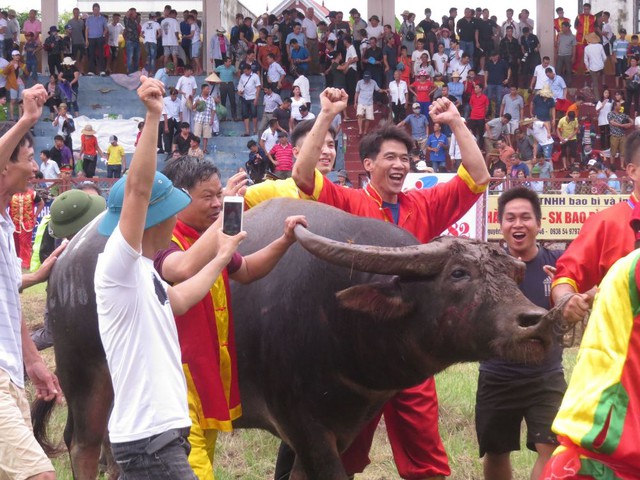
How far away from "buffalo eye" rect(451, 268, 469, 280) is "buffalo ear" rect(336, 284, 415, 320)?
26cm

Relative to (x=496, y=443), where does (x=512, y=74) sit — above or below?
above

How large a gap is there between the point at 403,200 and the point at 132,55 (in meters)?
24.3

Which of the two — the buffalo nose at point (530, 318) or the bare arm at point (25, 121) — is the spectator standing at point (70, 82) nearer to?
the bare arm at point (25, 121)

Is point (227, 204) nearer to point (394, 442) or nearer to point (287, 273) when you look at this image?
point (287, 273)

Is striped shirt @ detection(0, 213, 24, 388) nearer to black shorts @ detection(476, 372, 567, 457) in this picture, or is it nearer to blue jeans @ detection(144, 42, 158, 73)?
black shorts @ detection(476, 372, 567, 457)

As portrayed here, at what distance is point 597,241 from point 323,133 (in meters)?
1.53

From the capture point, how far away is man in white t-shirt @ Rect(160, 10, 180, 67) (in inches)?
1122

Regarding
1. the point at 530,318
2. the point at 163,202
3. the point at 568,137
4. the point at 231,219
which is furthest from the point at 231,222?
the point at 568,137

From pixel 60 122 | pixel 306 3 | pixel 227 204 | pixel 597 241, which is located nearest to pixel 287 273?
pixel 227 204

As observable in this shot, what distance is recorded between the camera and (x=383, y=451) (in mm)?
7312

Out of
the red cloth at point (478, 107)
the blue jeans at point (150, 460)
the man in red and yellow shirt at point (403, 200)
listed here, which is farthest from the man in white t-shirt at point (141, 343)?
the red cloth at point (478, 107)

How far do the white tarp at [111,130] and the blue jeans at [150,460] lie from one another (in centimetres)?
2350

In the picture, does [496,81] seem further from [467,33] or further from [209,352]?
[209,352]

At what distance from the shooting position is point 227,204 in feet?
13.8
